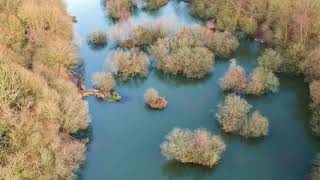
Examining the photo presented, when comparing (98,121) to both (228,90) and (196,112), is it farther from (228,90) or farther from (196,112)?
(228,90)

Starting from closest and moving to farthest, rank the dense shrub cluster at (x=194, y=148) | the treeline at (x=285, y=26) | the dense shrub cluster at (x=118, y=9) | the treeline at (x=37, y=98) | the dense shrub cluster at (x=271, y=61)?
the treeline at (x=37, y=98), the dense shrub cluster at (x=194, y=148), the treeline at (x=285, y=26), the dense shrub cluster at (x=271, y=61), the dense shrub cluster at (x=118, y=9)

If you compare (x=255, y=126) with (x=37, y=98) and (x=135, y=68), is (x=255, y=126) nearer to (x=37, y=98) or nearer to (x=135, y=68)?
(x=135, y=68)

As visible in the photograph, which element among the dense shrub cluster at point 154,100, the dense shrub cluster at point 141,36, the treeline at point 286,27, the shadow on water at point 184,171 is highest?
the treeline at point 286,27

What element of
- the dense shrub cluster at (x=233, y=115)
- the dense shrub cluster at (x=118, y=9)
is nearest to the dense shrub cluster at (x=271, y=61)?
the dense shrub cluster at (x=233, y=115)

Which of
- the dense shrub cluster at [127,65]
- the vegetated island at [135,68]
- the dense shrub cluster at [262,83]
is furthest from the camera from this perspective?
the dense shrub cluster at [127,65]

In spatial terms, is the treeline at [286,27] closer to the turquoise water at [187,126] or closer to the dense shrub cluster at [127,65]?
the turquoise water at [187,126]

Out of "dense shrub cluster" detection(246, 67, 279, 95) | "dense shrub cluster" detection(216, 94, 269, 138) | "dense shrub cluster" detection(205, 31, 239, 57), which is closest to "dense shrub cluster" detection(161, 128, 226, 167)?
"dense shrub cluster" detection(216, 94, 269, 138)

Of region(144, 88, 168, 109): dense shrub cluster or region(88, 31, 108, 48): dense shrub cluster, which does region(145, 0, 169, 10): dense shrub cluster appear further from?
region(144, 88, 168, 109): dense shrub cluster

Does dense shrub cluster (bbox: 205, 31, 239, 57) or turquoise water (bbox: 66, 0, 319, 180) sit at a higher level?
dense shrub cluster (bbox: 205, 31, 239, 57)
